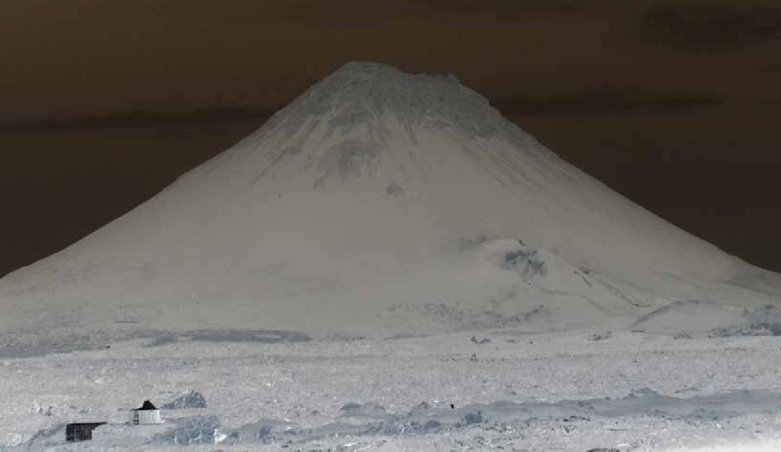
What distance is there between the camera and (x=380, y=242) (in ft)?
258

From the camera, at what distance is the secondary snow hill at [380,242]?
2840 inches

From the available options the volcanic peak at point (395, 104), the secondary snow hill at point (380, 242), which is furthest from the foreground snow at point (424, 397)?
the volcanic peak at point (395, 104)

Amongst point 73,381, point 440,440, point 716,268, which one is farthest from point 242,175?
point 440,440

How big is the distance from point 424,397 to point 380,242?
4695 cm

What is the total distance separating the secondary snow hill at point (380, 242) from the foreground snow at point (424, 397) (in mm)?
13936

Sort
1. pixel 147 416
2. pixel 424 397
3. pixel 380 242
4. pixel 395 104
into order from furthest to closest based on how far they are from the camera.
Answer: pixel 395 104 → pixel 380 242 → pixel 424 397 → pixel 147 416

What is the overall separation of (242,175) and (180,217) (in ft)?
15.2

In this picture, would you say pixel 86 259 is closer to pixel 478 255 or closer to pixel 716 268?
pixel 478 255

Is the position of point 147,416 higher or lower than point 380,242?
lower

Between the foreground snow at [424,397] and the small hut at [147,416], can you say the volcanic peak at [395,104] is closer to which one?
the foreground snow at [424,397]

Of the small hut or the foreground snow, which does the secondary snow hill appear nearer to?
the foreground snow

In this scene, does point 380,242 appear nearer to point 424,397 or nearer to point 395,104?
point 395,104

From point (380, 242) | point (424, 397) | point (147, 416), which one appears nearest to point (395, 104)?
point (380, 242)

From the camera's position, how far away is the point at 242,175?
87.7 meters
